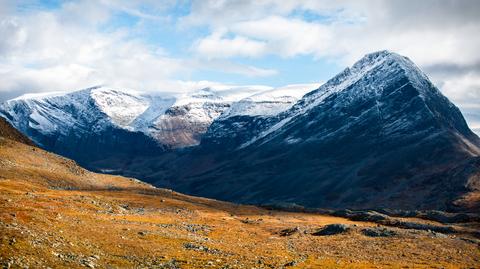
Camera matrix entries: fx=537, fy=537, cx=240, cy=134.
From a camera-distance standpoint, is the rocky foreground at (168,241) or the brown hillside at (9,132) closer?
the rocky foreground at (168,241)

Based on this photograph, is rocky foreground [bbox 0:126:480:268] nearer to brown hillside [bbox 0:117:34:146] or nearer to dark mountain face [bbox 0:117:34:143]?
dark mountain face [bbox 0:117:34:143]

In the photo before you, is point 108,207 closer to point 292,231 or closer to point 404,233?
point 292,231

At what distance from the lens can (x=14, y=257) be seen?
36344 millimetres

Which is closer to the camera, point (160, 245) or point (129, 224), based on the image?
point (160, 245)

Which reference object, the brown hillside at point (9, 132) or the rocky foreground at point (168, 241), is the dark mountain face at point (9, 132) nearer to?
the brown hillside at point (9, 132)

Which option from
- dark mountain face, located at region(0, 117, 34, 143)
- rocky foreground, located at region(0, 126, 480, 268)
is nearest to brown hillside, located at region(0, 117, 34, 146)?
dark mountain face, located at region(0, 117, 34, 143)

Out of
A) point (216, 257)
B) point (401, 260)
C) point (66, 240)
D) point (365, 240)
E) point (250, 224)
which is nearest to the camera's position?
point (66, 240)

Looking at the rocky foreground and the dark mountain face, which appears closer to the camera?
the rocky foreground

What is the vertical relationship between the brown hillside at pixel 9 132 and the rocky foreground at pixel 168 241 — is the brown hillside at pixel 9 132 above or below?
above

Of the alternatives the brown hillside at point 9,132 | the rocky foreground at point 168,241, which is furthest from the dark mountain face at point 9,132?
the rocky foreground at point 168,241

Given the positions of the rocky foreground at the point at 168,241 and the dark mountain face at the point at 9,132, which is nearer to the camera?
the rocky foreground at the point at 168,241

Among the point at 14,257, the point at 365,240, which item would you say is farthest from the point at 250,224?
the point at 14,257

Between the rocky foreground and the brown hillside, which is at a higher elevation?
the brown hillside

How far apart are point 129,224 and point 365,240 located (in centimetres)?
3819
